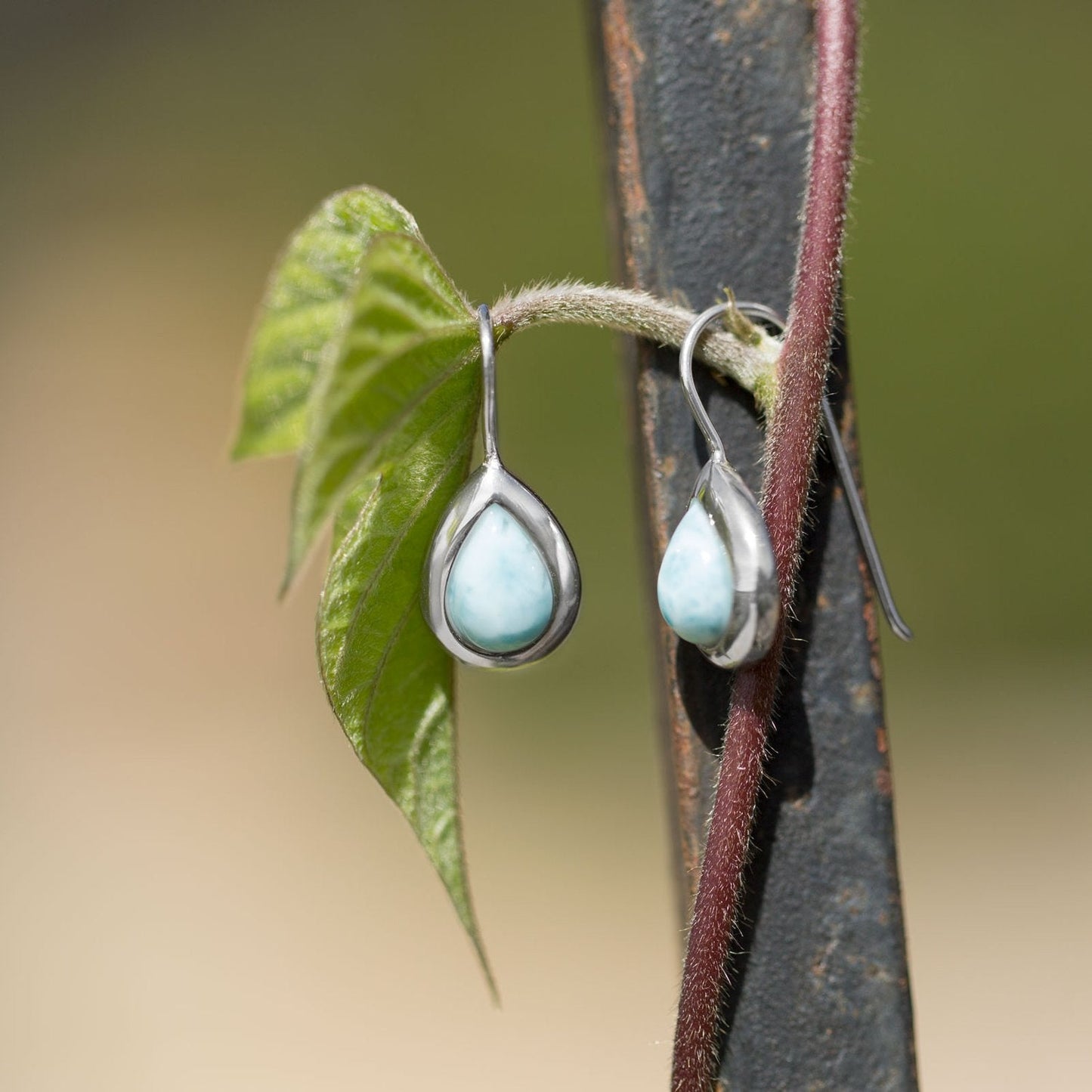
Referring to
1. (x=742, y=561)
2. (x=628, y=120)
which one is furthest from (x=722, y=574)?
(x=628, y=120)

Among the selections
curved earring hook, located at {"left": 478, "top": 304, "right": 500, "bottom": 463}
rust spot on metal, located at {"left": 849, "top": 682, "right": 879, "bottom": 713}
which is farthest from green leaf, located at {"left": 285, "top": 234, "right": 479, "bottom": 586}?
rust spot on metal, located at {"left": 849, "top": 682, "right": 879, "bottom": 713}

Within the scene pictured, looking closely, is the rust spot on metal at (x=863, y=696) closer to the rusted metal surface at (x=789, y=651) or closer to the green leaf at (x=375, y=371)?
the rusted metal surface at (x=789, y=651)

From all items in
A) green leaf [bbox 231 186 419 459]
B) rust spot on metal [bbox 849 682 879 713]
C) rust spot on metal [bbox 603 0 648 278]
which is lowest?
rust spot on metal [bbox 849 682 879 713]

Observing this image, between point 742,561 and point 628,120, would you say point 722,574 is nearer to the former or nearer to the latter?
point 742,561

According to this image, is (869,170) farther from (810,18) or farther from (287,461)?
(810,18)

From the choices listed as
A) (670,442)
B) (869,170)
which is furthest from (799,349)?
(869,170)

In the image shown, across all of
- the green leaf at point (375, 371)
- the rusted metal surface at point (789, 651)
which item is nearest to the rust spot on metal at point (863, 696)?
the rusted metal surface at point (789, 651)

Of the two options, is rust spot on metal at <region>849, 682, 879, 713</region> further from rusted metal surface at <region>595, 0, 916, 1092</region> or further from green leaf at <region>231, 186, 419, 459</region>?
green leaf at <region>231, 186, 419, 459</region>
